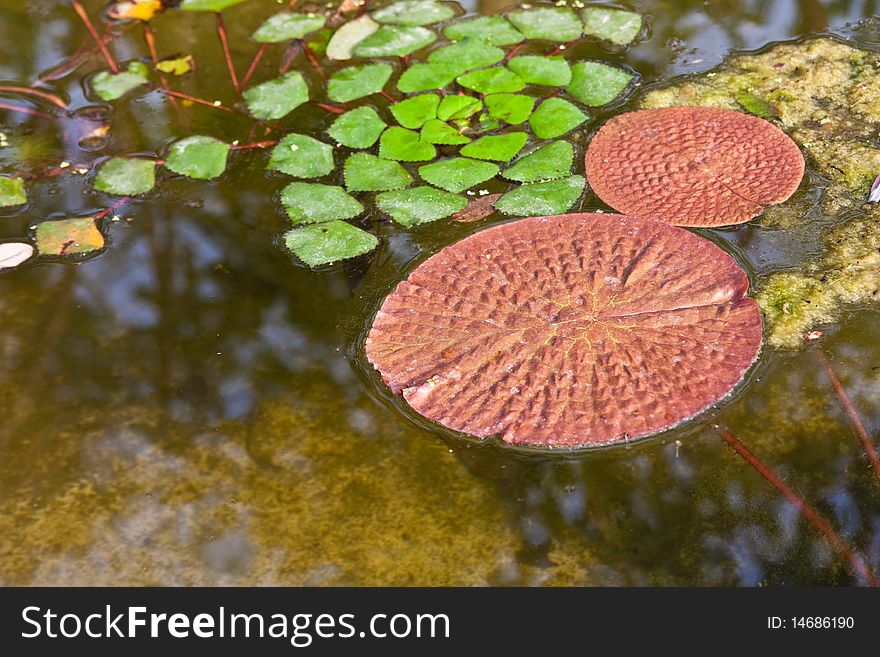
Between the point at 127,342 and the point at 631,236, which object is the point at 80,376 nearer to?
the point at 127,342

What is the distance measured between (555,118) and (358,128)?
591mm

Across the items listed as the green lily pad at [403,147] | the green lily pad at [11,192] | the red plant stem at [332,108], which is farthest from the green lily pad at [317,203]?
the green lily pad at [11,192]

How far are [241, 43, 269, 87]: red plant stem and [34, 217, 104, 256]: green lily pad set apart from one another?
2.66 ft

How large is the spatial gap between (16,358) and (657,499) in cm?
149

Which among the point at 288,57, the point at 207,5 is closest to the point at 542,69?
the point at 288,57

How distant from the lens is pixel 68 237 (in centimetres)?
239

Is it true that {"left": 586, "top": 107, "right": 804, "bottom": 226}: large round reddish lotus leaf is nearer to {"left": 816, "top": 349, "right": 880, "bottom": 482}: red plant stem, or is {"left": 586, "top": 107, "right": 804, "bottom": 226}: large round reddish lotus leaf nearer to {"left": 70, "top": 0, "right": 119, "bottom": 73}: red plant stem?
{"left": 816, "top": 349, "right": 880, "bottom": 482}: red plant stem

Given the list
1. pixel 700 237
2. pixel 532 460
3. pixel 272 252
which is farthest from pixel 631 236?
pixel 272 252

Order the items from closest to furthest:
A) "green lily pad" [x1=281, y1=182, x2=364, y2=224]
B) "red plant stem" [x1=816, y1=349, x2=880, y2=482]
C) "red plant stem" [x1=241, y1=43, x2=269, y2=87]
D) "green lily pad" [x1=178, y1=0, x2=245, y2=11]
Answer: "red plant stem" [x1=816, y1=349, x2=880, y2=482], "green lily pad" [x1=281, y1=182, x2=364, y2=224], "red plant stem" [x1=241, y1=43, x2=269, y2=87], "green lily pad" [x1=178, y1=0, x2=245, y2=11]

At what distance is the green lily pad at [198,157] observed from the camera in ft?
8.46

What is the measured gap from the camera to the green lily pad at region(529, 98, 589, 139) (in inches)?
101

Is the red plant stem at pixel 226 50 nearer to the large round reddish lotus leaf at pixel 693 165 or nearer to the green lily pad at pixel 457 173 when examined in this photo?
the green lily pad at pixel 457 173

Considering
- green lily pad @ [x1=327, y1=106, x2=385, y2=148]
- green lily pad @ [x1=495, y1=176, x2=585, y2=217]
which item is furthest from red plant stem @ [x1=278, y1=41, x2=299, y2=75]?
green lily pad @ [x1=495, y1=176, x2=585, y2=217]

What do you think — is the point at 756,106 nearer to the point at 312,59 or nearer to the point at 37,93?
the point at 312,59
